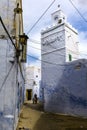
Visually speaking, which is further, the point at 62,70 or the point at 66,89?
the point at 62,70

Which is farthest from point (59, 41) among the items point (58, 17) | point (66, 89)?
point (66, 89)

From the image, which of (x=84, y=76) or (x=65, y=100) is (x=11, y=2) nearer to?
(x=84, y=76)

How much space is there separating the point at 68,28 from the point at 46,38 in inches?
94.8

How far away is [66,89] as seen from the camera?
18.0 meters

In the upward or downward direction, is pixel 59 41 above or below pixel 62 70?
above

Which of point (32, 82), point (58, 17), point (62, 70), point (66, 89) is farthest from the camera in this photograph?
point (32, 82)

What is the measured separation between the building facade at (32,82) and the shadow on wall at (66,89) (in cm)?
1697

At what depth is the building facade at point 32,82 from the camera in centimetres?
3725

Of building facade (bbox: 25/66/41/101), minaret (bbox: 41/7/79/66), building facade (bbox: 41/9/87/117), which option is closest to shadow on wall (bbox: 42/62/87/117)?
building facade (bbox: 41/9/87/117)

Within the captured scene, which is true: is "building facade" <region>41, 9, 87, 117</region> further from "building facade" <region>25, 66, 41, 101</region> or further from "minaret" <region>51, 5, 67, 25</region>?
"building facade" <region>25, 66, 41, 101</region>

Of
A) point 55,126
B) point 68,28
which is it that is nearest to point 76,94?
point 55,126

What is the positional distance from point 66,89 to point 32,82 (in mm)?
20044

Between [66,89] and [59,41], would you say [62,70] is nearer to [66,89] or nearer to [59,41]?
[66,89]

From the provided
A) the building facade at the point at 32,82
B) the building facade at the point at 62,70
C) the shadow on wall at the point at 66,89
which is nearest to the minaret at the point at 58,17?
the building facade at the point at 62,70
